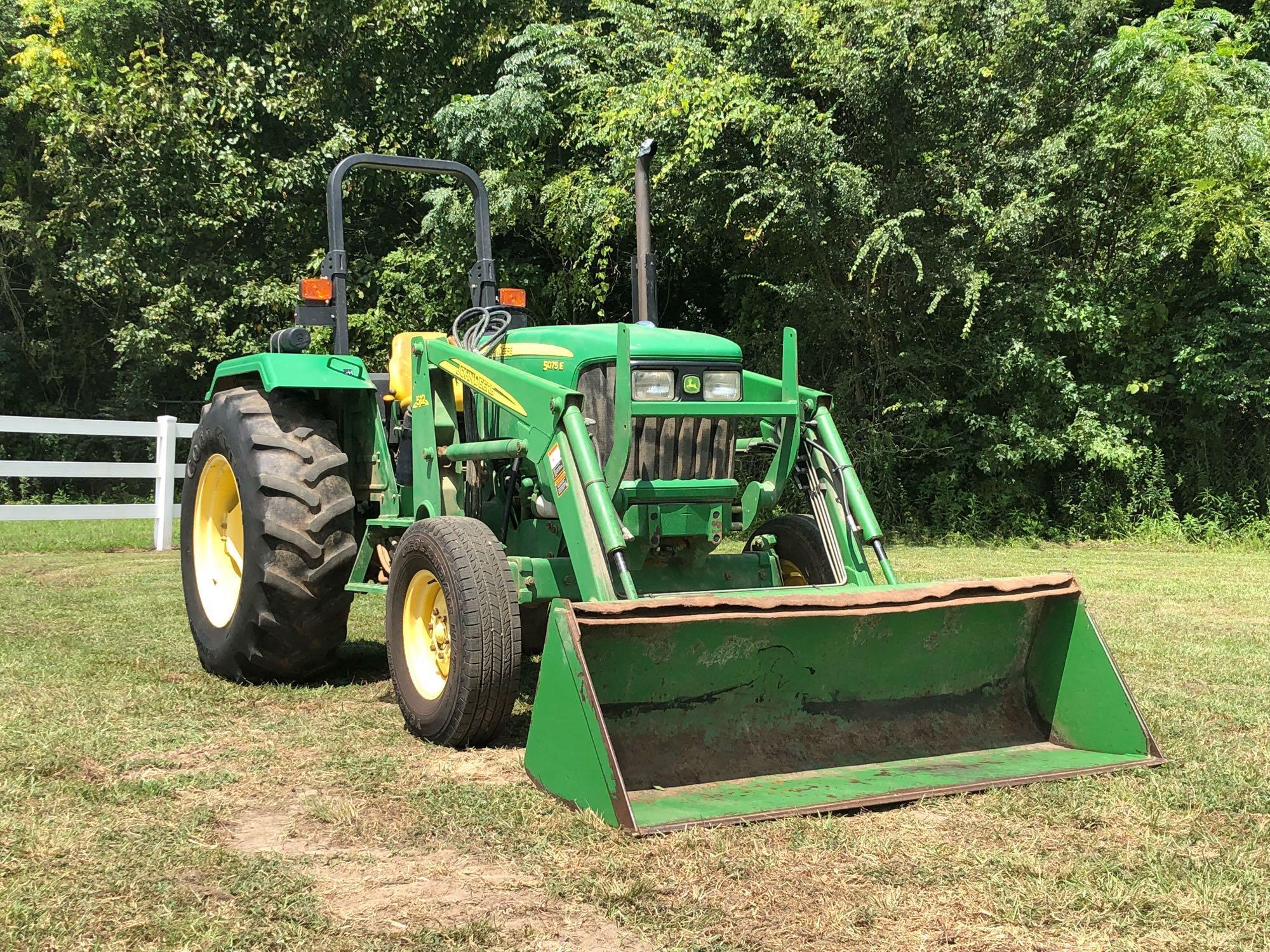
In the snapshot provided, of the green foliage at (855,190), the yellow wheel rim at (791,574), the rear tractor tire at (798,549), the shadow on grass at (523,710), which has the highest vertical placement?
the green foliage at (855,190)

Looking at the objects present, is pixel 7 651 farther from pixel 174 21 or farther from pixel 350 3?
pixel 174 21

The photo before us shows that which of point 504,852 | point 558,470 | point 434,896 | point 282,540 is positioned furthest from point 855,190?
point 434,896

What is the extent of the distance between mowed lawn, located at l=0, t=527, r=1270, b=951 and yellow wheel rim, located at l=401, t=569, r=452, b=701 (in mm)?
240

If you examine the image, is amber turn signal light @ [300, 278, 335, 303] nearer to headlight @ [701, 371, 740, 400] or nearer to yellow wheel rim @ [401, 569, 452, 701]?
yellow wheel rim @ [401, 569, 452, 701]

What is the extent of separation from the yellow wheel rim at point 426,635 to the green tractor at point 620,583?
0.01 metres

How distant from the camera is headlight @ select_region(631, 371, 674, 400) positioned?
4.91 m

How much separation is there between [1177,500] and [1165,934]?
1237cm

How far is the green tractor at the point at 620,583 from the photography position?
400 centimetres

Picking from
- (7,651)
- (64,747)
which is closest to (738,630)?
(64,747)

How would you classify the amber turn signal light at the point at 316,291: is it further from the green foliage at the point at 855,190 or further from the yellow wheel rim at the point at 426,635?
the green foliage at the point at 855,190

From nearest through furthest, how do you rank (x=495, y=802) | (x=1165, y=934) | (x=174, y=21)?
1. (x=1165, y=934)
2. (x=495, y=802)
3. (x=174, y=21)

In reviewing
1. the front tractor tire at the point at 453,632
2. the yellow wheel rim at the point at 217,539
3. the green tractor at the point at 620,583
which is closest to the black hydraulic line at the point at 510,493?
the green tractor at the point at 620,583

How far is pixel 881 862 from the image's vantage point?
3301 mm

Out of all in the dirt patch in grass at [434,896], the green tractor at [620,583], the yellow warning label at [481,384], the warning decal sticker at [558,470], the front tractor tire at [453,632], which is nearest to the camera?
the dirt patch in grass at [434,896]
